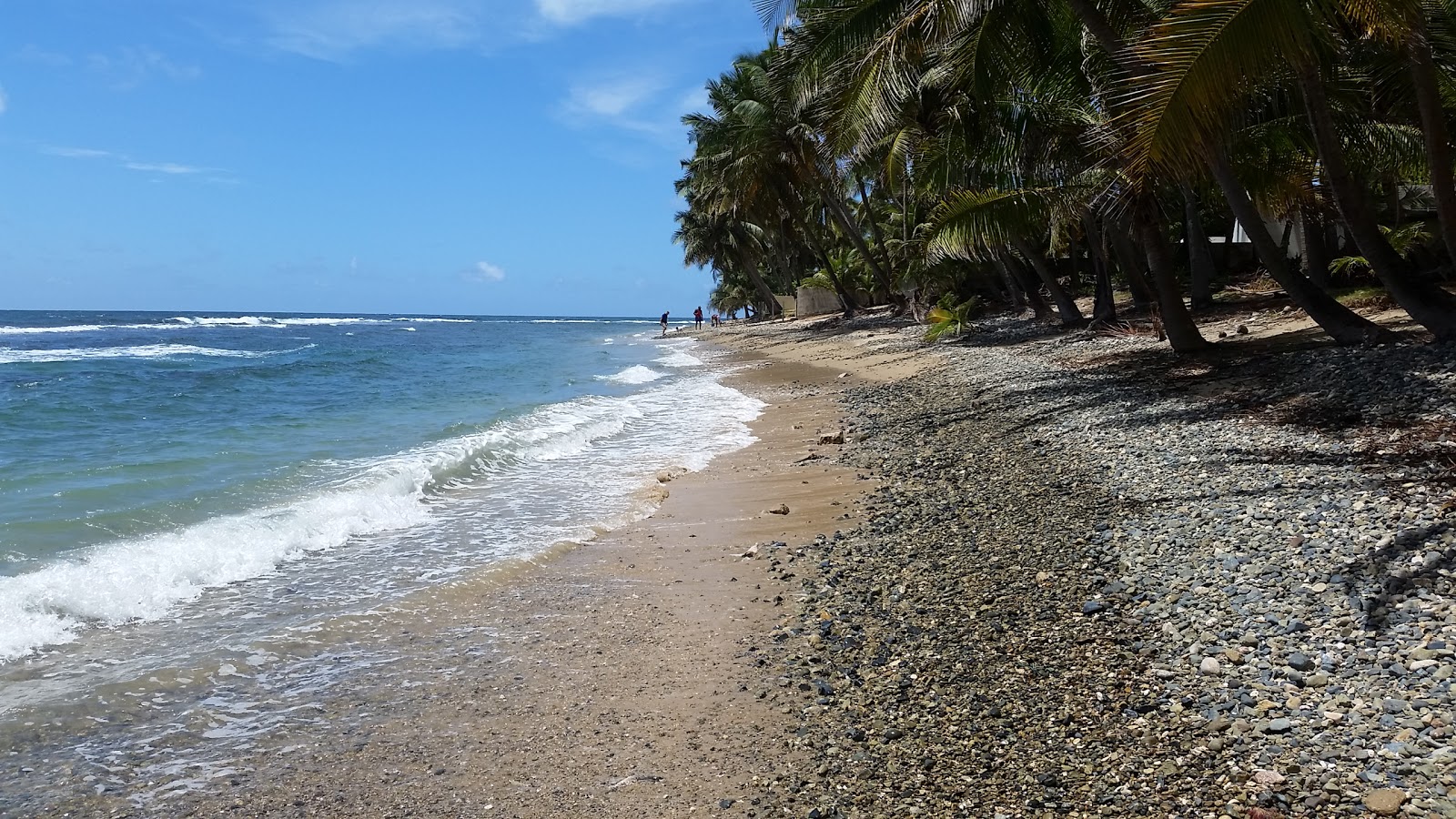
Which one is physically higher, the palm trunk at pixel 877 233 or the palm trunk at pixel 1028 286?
the palm trunk at pixel 877 233

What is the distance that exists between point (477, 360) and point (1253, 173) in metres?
28.9

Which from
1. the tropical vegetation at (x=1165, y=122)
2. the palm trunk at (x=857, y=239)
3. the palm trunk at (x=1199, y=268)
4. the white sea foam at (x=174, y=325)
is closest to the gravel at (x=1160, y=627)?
the tropical vegetation at (x=1165, y=122)

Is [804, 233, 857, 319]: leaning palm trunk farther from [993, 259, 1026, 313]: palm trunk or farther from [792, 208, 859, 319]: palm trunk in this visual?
[993, 259, 1026, 313]: palm trunk

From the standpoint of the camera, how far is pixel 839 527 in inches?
276

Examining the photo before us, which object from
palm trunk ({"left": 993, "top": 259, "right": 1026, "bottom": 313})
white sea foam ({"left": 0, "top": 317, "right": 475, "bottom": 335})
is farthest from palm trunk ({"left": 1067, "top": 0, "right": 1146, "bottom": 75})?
white sea foam ({"left": 0, "top": 317, "right": 475, "bottom": 335})

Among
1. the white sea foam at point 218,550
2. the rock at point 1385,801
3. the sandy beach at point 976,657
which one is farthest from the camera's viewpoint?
the white sea foam at point 218,550

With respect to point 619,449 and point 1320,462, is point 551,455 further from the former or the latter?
point 1320,462

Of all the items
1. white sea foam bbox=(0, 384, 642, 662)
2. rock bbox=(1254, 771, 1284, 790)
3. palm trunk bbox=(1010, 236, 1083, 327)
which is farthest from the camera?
palm trunk bbox=(1010, 236, 1083, 327)

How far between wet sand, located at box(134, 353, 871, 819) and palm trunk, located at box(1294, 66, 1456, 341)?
668 centimetres

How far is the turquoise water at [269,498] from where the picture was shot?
5625mm

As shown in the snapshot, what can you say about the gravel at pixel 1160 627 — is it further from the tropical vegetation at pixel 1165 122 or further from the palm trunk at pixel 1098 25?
the palm trunk at pixel 1098 25

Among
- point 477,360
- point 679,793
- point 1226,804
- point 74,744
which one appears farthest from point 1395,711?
point 477,360

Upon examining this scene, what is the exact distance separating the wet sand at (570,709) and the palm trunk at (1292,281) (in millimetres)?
6335

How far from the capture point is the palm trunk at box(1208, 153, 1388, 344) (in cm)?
1007
